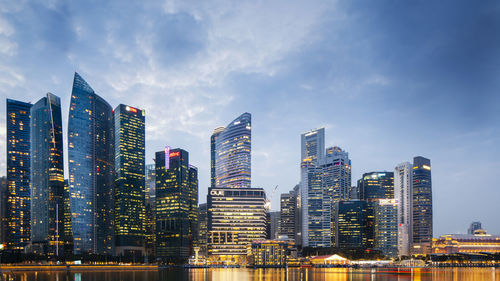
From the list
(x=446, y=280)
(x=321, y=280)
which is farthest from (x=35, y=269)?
(x=446, y=280)

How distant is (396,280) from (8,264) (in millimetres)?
158637

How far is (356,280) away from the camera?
13350 centimetres

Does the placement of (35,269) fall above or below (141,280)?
below

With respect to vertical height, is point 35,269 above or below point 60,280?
below

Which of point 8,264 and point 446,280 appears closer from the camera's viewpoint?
point 446,280

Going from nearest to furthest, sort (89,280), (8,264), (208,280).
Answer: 1. (89,280)
2. (208,280)
3. (8,264)

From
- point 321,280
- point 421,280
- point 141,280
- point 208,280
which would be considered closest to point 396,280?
point 421,280

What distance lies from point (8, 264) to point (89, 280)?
9840 cm

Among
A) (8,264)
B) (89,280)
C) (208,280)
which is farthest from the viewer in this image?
(8,264)

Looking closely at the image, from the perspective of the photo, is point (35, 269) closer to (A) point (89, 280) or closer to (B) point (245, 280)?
(A) point (89, 280)

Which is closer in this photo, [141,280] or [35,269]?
[141,280]

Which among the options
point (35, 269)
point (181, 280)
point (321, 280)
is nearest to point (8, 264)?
point (35, 269)

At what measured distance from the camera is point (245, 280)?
12825 centimetres

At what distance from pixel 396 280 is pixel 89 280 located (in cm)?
8270
